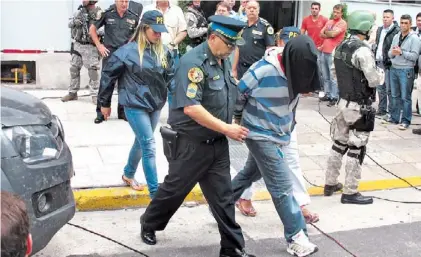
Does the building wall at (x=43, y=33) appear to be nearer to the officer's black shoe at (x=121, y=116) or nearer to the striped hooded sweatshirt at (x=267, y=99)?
the officer's black shoe at (x=121, y=116)

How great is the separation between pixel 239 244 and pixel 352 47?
2224mm

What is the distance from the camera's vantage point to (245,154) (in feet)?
23.5

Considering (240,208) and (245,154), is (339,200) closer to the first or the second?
(240,208)

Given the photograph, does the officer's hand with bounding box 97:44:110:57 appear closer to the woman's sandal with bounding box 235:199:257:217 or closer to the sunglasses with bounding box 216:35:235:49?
the woman's sandal with bounding box 235:199:257:217

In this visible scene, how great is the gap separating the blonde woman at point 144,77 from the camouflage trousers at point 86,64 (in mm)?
3801


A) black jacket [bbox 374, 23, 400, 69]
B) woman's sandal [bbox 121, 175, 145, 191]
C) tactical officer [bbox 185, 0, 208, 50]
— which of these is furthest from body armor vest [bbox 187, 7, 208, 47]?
woman's sandal [bbox 121, 175, 145, 191]

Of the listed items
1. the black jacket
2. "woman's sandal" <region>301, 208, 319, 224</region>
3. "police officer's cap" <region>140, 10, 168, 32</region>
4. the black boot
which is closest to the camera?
the black boot

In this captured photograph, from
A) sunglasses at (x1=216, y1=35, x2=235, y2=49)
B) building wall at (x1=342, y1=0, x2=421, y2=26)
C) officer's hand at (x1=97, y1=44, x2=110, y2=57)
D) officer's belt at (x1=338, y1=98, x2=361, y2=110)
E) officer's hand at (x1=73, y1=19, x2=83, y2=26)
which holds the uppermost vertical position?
building wall at (x1=342, y1=0, x2=421, y2=26)

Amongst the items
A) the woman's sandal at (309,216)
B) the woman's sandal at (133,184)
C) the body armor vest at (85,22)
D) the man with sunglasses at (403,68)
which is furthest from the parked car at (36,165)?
the man with sunglasses at (403,68)

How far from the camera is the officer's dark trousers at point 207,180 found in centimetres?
423

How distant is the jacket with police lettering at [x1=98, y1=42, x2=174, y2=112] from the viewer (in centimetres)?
509

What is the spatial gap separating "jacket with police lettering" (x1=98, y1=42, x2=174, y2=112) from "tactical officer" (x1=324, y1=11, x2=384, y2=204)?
1690 mm

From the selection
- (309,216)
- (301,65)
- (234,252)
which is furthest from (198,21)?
(234,252)

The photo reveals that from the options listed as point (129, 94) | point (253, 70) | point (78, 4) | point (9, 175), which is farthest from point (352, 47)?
point (78, 4)
